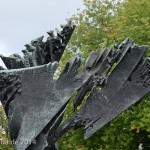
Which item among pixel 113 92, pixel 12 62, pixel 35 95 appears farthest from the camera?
pixel 12 62

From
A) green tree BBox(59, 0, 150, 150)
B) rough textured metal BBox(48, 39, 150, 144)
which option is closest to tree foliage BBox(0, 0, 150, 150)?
green tree BBox(59, 0, 150, 150)

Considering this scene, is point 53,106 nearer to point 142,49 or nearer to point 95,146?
point 142,49

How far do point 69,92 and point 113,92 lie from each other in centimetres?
80

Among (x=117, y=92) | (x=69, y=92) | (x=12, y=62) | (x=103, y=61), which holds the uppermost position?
(x=103, y=61)

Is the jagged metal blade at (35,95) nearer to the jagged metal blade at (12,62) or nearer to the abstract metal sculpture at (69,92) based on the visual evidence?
the abstract metal sculpture at (69,92)

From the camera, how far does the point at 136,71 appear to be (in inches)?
353

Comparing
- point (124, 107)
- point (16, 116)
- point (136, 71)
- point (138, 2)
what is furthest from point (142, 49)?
point (138, 2)

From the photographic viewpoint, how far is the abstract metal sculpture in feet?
28.5

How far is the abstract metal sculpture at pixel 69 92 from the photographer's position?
8.68 meters

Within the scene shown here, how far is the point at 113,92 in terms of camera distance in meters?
8.88

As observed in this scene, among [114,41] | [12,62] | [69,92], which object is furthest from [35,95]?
[114,41]

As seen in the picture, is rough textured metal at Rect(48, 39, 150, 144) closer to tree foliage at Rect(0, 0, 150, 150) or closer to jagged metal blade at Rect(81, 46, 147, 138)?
jagged metal blade at Rect(81, 46, 147, 138)

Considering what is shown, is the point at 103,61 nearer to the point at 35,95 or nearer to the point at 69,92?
the point at 69,92

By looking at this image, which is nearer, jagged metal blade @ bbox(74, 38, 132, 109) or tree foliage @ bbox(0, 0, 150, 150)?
jagged metal blade @ bbox(74, 38, 132, 109)
